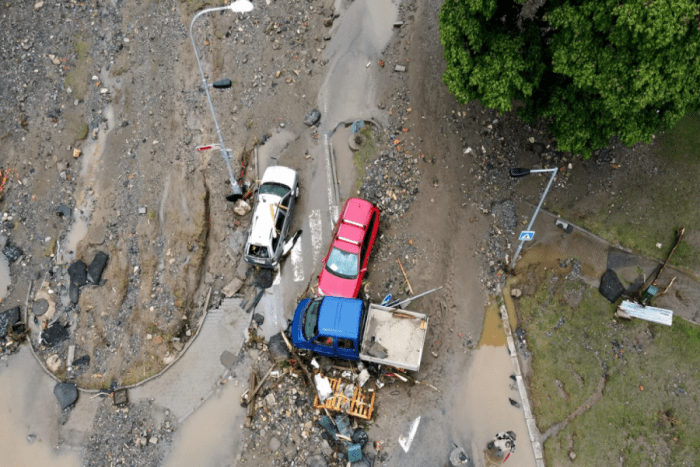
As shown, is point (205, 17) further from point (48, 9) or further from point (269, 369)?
point (269, 369)

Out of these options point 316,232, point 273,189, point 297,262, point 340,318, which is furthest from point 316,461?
point 273,189

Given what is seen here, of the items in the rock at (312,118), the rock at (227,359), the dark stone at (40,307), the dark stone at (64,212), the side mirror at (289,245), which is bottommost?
the rock at (227,359)

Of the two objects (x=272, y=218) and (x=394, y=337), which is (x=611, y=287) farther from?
(x=272, y=218)

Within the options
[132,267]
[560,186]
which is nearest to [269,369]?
[132,267]

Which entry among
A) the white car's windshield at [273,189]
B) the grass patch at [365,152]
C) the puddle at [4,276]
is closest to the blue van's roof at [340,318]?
the white car's windshield at [273,189]

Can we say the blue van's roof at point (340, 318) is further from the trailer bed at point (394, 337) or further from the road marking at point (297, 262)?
the road marking at point (297, 262)
